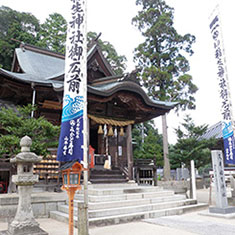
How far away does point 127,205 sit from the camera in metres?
6.97

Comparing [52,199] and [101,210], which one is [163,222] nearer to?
[101,210]

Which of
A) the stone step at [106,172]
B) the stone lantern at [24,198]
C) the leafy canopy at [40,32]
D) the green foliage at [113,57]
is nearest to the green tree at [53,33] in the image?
the leafy canopy at [40,32]

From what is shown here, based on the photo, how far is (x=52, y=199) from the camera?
7.20 m

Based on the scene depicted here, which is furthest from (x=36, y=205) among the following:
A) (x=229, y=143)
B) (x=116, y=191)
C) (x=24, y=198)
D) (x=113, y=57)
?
(x=113, y=57)

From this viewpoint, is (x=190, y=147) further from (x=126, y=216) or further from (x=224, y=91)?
(x=126, y=216)

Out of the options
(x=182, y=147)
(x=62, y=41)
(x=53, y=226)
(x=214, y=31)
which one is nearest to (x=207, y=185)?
(x=182, y=147)

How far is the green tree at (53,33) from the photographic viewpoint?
2590 centimetres

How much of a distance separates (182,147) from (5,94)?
11.8 m

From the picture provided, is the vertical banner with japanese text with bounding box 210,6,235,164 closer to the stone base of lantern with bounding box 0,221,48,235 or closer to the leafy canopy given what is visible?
the stone base of lantern with bounding box 0,221,48,235

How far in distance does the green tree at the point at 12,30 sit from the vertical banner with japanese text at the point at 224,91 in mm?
19106

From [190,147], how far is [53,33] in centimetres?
2116

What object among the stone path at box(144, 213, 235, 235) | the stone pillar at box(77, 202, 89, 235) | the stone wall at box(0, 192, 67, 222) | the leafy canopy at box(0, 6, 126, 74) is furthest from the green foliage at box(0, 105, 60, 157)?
the leafy canopy at box(0, 6, 126, 74)

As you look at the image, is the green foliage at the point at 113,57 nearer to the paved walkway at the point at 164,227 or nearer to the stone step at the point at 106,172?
the stone step at the point at 106,172

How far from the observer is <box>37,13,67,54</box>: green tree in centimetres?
2590
